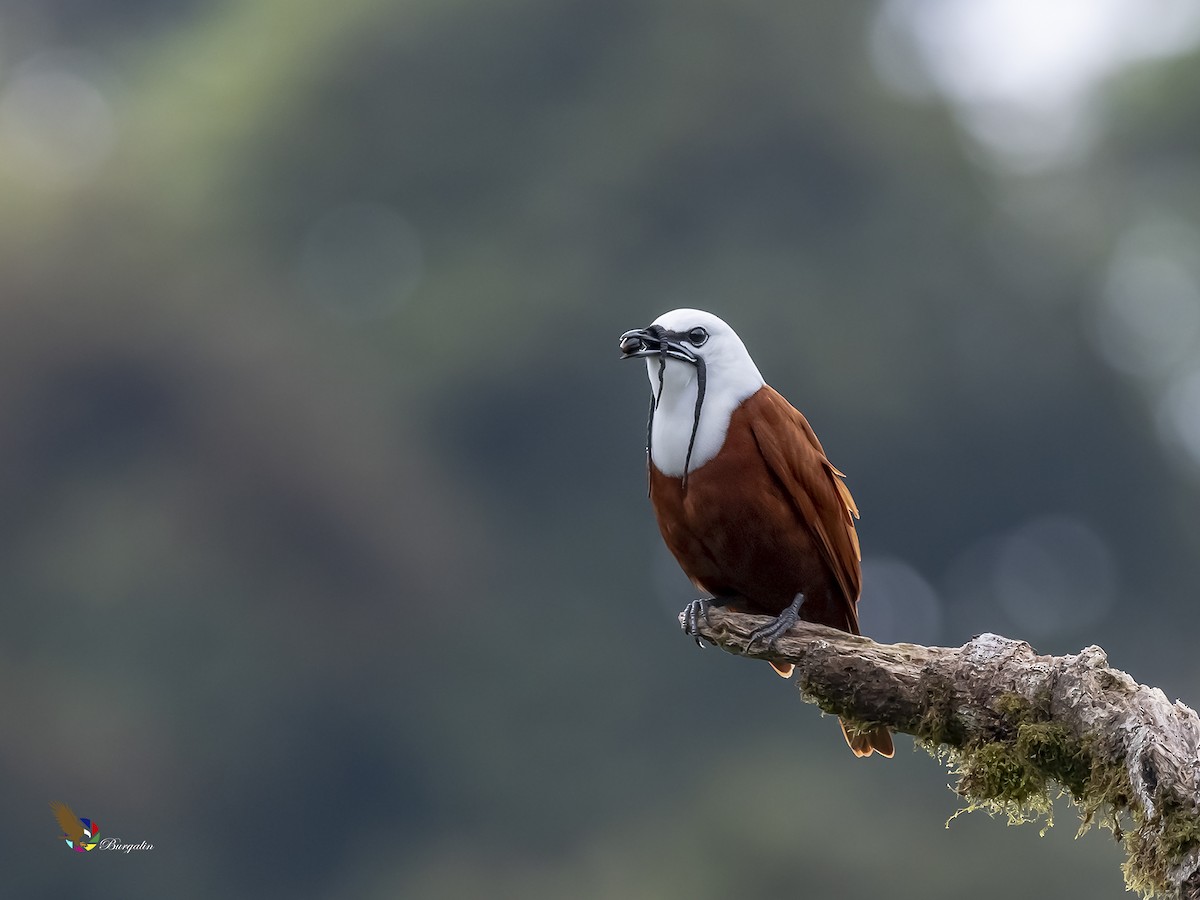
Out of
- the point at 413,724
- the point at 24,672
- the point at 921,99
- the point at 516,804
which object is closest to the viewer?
the point at 24,672

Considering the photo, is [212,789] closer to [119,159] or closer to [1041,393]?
[119,159]

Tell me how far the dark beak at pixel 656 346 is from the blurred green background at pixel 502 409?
20.8 metres

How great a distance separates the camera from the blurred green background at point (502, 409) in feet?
94.2

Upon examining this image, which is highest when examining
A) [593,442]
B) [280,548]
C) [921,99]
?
[921,99]

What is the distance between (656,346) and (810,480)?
82cm

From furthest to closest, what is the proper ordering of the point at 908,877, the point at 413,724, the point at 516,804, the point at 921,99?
the point at 921,99, the point at 413,724, the point at 516,804, the point at 908,877

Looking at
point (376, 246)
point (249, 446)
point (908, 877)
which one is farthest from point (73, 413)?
point (908, 877)

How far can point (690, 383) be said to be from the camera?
6.43 metres

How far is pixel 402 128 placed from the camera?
3228 cm

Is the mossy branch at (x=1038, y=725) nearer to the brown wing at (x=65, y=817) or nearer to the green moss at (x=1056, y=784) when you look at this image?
the green moss at (x=1056, y=784)

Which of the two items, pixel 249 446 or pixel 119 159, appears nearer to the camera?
pixel 249 446

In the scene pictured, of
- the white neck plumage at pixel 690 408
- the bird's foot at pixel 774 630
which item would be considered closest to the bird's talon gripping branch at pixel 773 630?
the bird's foot at pixel 774 630

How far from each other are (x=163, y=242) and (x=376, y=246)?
15.0ft

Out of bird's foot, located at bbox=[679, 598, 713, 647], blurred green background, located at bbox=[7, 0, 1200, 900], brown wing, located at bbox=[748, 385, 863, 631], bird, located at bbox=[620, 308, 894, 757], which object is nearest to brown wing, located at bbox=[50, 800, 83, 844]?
bird's foot, located at bbox=[679, 598, 713, 647]
